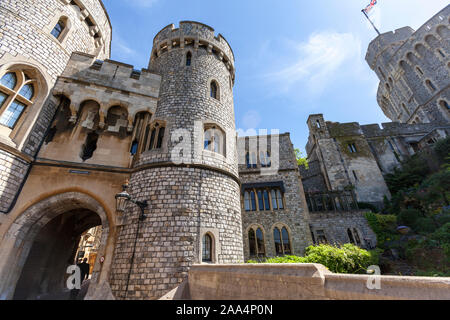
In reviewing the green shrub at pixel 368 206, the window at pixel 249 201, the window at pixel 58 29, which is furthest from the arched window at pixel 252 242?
the window at pixel 58 29

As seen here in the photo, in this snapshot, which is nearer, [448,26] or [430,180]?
[430,180]

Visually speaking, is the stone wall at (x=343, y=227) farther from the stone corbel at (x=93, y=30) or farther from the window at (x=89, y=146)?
the stone corbel at (x=93, y=30)

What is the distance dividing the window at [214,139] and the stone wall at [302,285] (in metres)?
4.80

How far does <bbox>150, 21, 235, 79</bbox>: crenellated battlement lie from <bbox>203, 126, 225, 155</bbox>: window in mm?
5030

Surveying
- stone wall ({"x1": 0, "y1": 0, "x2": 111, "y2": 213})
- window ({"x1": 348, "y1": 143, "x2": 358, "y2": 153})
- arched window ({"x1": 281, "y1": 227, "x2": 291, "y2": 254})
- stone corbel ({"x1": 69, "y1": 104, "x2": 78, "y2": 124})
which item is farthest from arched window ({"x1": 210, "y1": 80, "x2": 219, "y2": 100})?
window ({"x1": 348, "y1": 143, "x2": 358, "y2": 153})

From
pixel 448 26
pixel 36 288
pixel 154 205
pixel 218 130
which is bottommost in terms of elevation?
pixel 36 288

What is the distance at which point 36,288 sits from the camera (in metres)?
8.39

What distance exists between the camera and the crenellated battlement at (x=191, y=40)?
34.0 feet

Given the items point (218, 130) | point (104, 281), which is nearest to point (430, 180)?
point (218, 130)

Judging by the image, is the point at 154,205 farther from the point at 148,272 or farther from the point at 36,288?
the point at 36,288

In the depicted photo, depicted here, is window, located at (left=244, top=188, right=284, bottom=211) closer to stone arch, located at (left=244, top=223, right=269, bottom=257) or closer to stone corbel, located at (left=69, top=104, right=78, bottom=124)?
stone arch, located at (left=244, top=223, right=269, bottom=257)

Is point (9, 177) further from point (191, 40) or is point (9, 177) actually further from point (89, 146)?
point (191, 40)

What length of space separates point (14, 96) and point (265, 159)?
46.0 feet

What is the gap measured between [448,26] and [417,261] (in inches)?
1254
